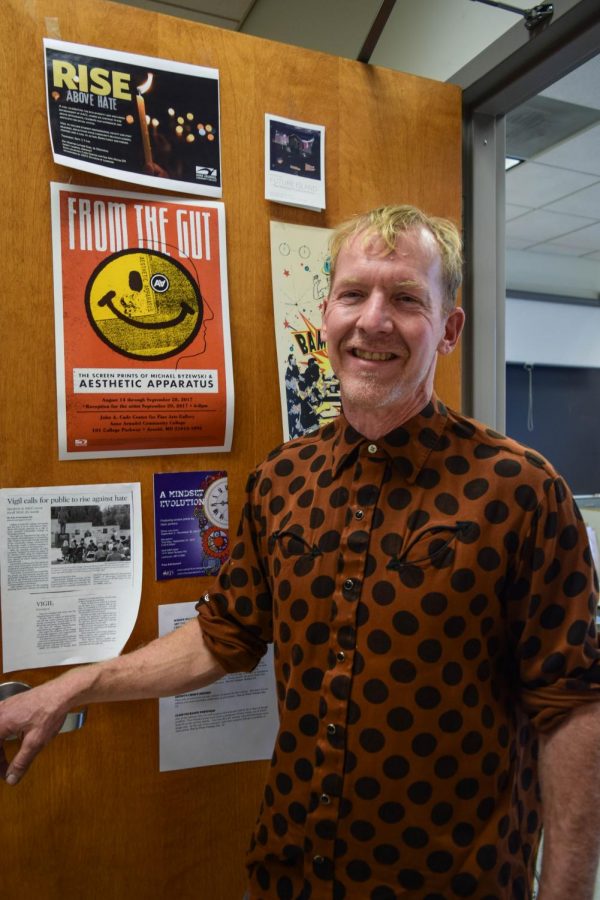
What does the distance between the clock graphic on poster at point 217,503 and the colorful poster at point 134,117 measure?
46 cm

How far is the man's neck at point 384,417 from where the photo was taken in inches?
35.4

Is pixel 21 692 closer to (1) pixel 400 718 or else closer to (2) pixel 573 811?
(1) pixel 400 718

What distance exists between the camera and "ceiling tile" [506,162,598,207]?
4.04 m

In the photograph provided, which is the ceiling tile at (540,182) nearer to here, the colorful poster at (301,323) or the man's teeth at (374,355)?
the colorful poster at (301,323)

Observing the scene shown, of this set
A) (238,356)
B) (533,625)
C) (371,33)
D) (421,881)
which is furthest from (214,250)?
(421,881)

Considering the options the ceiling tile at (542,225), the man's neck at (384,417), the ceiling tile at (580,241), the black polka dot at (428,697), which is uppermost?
the ceiling tile at (542,225)

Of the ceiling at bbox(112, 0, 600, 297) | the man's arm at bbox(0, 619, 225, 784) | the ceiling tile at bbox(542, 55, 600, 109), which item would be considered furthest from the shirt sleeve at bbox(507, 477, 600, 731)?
the ceiling tile at bbox(542, 55, 600, 109)

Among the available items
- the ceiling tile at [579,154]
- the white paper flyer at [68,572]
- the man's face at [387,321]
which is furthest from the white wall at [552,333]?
the white paper flyer at [68,572]

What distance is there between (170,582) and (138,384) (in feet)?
1.03

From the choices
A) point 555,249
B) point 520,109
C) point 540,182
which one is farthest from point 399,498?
point 555,249

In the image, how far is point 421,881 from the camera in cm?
77

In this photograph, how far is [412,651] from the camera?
80 centimetres

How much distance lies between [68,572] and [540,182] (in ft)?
13.7

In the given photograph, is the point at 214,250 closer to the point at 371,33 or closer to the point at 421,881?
the point at 371,33
